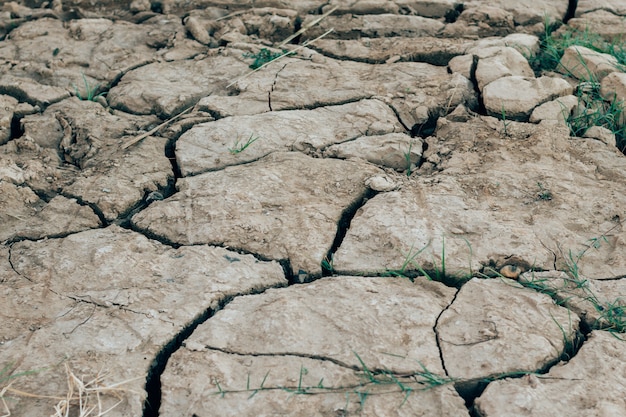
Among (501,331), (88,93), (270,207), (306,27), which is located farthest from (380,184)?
(88,93)

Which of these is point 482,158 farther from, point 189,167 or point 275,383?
point 275,383

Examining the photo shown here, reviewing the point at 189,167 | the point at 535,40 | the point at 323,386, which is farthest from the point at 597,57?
the point at 323,386

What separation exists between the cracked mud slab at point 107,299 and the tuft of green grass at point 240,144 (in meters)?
0.60

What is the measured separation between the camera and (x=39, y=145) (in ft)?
9.68

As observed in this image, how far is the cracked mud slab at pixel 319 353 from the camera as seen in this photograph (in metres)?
1.81

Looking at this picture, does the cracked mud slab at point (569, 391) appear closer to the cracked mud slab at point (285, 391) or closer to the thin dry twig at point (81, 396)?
the cracked mud slab at point (285, 391)

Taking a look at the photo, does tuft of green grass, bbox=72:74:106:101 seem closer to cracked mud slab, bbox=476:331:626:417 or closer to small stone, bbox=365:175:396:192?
small stone, bbox=365:175:396:192

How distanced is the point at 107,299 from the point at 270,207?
0.70m

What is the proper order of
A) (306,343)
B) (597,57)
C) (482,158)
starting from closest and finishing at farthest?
(306,343)
(482,158)
(597,57)

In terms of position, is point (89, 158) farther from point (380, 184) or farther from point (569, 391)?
point (569, 391)

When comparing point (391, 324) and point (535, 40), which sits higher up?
point (535, 40)

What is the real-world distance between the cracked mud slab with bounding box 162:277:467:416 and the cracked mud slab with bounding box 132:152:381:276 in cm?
24

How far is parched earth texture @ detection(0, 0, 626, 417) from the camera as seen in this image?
74.3 inches

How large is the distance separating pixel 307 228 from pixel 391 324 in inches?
22.3
